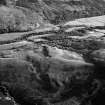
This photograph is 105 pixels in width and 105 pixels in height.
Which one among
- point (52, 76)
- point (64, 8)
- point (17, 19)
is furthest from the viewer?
point (64, 8)

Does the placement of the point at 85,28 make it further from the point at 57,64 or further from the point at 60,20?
the point at 57,64

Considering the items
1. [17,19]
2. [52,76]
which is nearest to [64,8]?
[17,19]

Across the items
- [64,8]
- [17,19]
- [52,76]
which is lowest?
[52,76]

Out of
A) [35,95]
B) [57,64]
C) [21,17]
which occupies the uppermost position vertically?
[21,17]

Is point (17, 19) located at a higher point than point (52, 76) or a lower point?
higher

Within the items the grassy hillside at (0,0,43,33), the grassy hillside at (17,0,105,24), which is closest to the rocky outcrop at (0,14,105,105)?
the grassy hillside at (0,0,43,33)

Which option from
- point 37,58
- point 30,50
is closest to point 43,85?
point 37,58

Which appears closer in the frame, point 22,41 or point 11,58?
point 11,58

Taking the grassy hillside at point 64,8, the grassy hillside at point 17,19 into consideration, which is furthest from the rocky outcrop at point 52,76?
the grassy hillside at point 64,8

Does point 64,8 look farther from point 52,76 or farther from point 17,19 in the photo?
point 52,76

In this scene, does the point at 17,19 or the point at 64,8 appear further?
the point at 64,8

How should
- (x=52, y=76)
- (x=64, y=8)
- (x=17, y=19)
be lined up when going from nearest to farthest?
(x=52, y=76) → (x=17, y=19) → (x=64, y=8)
